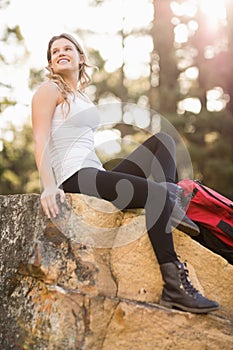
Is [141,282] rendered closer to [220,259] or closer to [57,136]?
[220,259]

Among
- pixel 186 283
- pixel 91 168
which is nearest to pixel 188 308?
pixel 186 283

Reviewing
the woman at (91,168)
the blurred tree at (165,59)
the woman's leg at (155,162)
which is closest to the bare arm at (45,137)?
the woman at (91,168)

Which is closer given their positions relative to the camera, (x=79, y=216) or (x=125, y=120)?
(x=79, y=216)

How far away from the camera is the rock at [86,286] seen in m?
2.96

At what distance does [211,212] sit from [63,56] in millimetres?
1303

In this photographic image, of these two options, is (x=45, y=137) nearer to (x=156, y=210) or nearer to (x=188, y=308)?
(x=156, y=210)

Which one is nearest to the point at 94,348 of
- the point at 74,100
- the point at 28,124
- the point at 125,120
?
the point at 74,100

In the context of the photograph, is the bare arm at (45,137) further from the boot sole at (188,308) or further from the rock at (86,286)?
the boot sole at (188,308)

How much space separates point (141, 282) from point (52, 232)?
1.80 ft

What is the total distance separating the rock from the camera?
9.70ft

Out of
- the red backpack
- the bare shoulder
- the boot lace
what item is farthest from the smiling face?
the boot lace

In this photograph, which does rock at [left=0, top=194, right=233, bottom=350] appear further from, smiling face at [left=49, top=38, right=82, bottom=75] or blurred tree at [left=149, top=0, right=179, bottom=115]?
blurred tree at [left=149, top=0, right=179, bottom=115]

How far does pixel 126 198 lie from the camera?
3.23 meters

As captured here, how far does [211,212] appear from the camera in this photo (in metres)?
3.57
